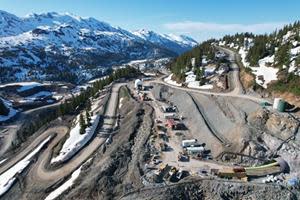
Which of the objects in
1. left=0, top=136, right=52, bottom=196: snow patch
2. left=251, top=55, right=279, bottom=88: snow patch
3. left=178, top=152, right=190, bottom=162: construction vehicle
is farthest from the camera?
left=251, top=55, right=279, bottom=88: snow patch

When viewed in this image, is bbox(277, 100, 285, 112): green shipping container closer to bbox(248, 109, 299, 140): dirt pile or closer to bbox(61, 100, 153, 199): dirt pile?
bbox(248, 109, 299, 140): dirt pile

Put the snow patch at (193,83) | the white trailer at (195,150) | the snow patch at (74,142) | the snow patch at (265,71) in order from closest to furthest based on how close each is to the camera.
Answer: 1. the white trailer at (195,150)
2. the snow patch at (74,142)
3. the snow patch at (265,71)
4. the snow patch at (193,83)

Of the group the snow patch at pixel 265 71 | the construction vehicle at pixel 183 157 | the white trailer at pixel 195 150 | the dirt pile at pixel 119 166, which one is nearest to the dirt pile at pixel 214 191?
the dirt pile at pixel 119 166

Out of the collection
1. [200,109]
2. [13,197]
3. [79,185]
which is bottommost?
[13,197]

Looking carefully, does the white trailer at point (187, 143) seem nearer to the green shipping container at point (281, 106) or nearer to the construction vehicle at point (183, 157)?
the construction vehicle at point (183, 157)

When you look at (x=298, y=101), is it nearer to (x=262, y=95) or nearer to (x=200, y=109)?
(x=262, y=95)

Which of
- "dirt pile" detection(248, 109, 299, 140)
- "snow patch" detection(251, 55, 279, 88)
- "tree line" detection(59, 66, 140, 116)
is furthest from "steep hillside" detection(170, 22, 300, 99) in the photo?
"tree line" detection(59, 66, 140, 116)

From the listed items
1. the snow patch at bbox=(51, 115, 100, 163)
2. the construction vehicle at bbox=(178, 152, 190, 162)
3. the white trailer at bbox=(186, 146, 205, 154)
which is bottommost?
the snow patch at bbox=(51, 115, 100, 163)

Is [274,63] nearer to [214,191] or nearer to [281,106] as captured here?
[281,106]

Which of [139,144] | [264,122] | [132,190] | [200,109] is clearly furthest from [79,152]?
[264,122]

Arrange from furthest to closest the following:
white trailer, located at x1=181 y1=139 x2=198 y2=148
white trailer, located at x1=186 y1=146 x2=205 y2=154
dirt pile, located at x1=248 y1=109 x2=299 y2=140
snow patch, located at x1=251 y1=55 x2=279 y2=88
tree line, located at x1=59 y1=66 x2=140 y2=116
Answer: tree line, located at x1=59 y1=66 x2=140 y2=116
snow patch, located at x1=251 y1=55 x2=279 y2=88
white trailer, located at x1=181 y1=139 x2=198 y2=148
white trailer, located at x1=186 y1=146 x2=205 y2=154
dirt pile, located at x1=248 y1=109 x2=299 y2=140

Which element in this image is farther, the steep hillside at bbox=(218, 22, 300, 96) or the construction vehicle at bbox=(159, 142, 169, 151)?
the steep hillside at bbox=(218, 22, 300, 96)
